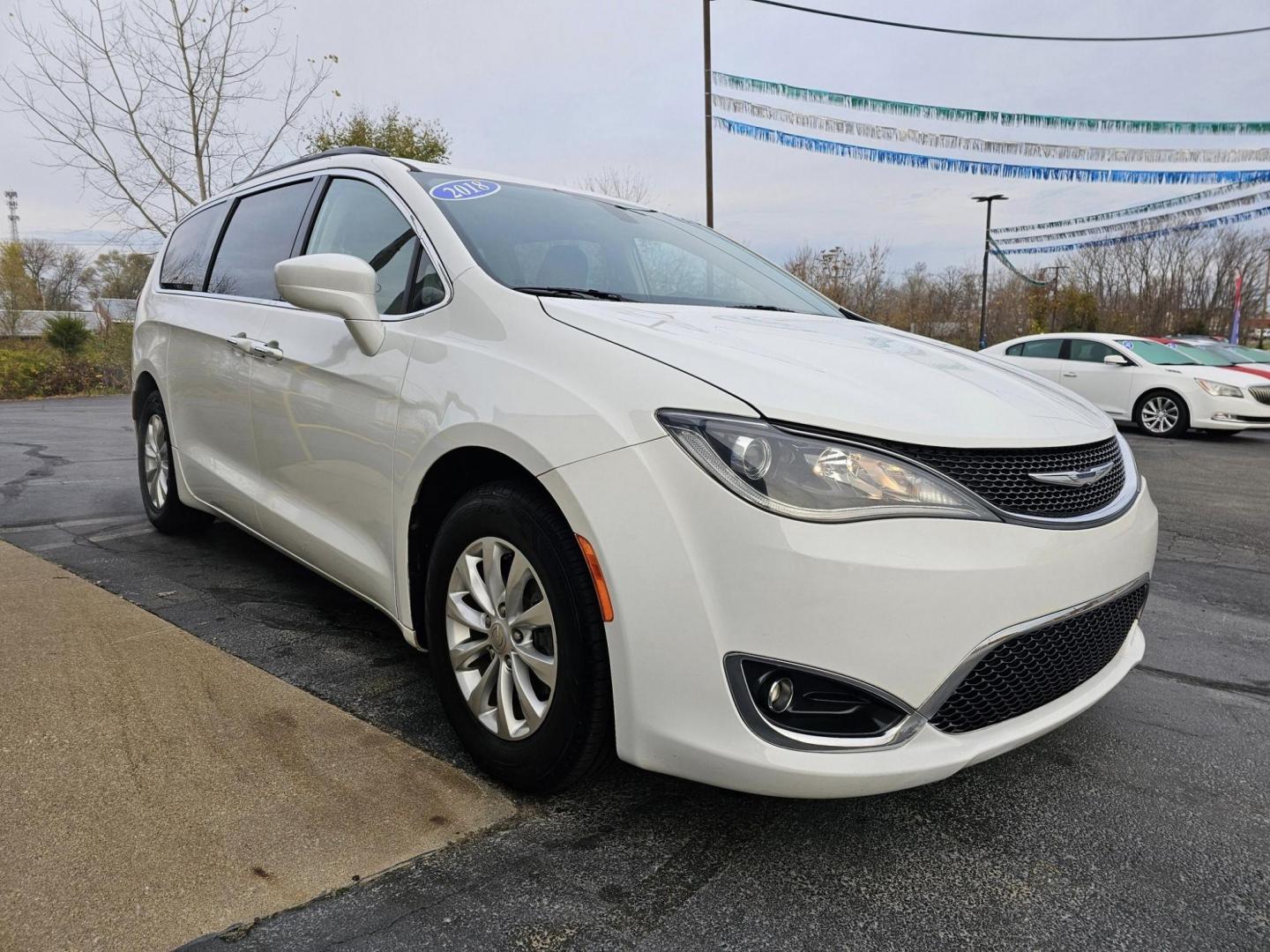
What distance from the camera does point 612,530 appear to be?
1.77 meters

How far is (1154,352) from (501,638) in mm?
12325

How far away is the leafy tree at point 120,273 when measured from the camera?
67.8 ft

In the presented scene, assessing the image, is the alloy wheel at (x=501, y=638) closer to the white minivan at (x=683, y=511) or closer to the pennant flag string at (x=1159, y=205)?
the white minivan at (x=683, y=511)

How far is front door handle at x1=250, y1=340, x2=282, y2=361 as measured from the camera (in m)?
2.97

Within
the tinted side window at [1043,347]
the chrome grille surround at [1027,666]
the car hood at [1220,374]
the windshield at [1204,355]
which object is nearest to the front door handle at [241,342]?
the chrome grille surround at [1027,666]

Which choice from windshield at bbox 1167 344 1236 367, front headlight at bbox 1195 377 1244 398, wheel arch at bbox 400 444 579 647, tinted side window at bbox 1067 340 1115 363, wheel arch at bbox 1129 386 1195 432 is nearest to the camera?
wheel arch at bbox 400 444 579 647

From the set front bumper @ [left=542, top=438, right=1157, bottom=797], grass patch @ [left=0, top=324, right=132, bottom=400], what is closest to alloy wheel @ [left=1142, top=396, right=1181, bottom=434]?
front bumper @ [left=542, top=438, right=1157, bottom=797]

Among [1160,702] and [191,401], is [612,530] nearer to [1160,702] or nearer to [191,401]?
Result: [1160,702]

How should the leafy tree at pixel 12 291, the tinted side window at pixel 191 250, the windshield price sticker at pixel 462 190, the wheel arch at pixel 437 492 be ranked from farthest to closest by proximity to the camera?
the leafy tree at pixel 12 291 < the tinted side window at pixel 191 250 < the windshield price sticker at pixel 462 190 < the wheel arch at pixel 437 492

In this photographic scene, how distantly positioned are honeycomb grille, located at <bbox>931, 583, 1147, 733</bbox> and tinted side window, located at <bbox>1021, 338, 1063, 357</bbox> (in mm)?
11602

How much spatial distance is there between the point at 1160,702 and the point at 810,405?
188cm

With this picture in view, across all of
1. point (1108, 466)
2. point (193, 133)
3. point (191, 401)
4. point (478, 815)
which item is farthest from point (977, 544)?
point (193, 133)

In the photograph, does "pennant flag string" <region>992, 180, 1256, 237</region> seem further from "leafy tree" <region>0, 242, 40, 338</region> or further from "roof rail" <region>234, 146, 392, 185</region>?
"leafy tree" <region>0, 242, 40, 338</region>

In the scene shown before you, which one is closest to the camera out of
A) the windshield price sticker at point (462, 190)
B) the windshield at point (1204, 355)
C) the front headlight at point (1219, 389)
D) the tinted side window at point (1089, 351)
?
the windshield price sticker at point (462, 190)
